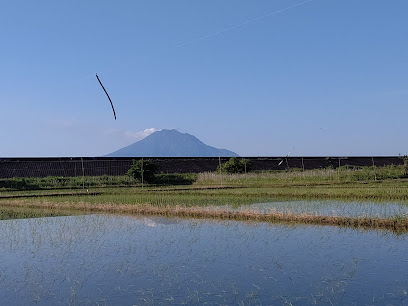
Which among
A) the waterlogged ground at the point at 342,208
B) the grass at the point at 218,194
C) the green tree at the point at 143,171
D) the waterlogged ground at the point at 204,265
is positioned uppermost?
the green tree at the point at 143,171

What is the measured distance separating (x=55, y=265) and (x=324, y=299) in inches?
149

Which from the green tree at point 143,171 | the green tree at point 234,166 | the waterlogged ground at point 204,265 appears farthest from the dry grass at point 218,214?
the green tree at point 234,166

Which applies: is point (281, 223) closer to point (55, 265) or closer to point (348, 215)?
point (348, 215)

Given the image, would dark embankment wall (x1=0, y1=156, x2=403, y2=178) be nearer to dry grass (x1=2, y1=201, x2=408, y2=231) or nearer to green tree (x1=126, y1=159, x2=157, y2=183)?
green tree (x1=126, y1=159, x2=157, y2=183)

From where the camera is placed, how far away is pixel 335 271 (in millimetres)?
6164

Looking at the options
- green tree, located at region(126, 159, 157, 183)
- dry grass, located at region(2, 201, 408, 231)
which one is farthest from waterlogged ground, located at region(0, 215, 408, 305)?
green tree, located at region(126, 159, 157, 183)

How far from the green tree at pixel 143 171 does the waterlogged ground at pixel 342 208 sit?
11.6 metres

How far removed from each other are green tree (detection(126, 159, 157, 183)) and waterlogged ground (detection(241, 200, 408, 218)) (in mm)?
11580

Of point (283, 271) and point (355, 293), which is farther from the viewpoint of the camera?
point (283, 271)

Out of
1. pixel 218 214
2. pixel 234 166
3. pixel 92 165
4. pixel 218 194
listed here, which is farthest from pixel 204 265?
pixel 92 165

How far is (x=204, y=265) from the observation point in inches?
262

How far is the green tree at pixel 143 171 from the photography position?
25328 mm

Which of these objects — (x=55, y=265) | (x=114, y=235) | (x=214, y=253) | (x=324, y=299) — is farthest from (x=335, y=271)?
(x=114, y=235)

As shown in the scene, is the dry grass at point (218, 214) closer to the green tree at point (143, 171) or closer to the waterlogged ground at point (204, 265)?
the waterlogged ground at point (204, 265)
